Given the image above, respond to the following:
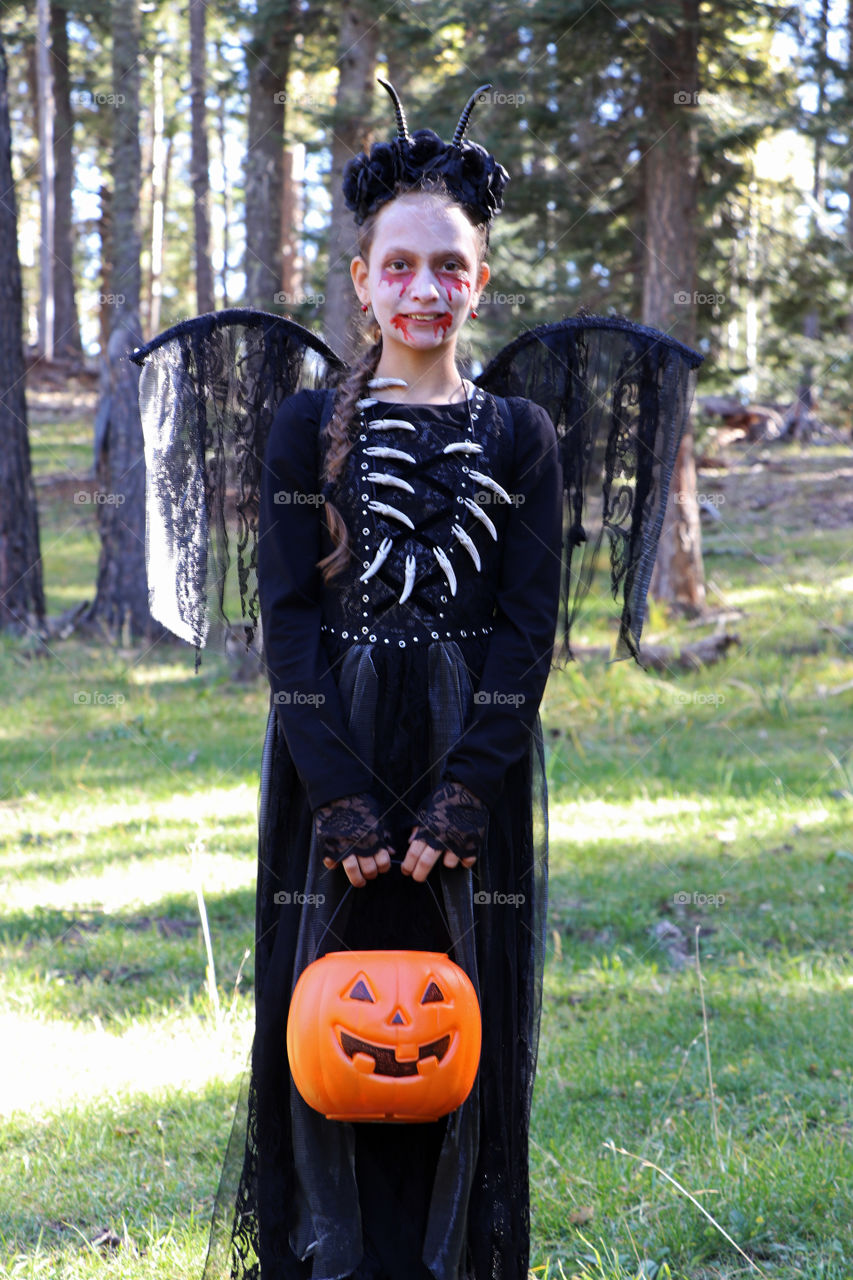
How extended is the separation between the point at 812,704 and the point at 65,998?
5634 mm

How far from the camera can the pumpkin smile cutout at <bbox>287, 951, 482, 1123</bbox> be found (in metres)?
2.03

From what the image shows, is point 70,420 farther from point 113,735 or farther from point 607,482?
point 607,482

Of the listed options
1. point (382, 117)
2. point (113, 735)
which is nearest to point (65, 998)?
point (113, 735)

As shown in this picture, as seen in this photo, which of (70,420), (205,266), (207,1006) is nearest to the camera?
(207,1006)

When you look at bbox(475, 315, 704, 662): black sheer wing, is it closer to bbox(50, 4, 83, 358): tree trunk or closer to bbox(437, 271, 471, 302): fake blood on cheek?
bbox(437, 271, 471, 302): fake blood on cheek

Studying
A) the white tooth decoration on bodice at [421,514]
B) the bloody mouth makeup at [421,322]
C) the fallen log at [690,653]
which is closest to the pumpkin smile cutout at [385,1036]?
the white tooth decoration on bodice at [421,514]

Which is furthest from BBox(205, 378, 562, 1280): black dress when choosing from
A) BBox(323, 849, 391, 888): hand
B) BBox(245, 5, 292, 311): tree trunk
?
BBox(245, 5, 292, 311): tree trunk

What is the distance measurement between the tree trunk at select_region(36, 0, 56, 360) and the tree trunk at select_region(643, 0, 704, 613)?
13158 mm

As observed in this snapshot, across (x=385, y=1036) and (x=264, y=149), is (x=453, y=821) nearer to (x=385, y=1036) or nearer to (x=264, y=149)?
(x=385, y=1036)

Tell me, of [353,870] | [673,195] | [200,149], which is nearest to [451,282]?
[353,870]

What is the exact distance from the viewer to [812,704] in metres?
8.06

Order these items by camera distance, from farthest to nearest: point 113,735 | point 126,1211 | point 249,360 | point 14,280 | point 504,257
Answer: point 504,257 → point 14,280 → point 113,735 → point 126,1211 → point 249,360

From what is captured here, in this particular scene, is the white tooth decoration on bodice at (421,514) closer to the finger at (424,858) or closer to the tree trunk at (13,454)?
the finger at (424,858)

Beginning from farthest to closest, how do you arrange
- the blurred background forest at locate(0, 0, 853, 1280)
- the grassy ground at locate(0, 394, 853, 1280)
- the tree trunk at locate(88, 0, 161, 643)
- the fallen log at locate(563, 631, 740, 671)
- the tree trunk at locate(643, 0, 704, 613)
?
the tree trunk at locate(88, 0, 161, 643) → the tree trunk at locate(643, 0, 704, 613) → the fallen log at locate(563, 631, 740, 671) → the blurred background forest at locate(0, 0, 853, 1280) → the grassy ground at locate(0, 394, 853, 1280)
